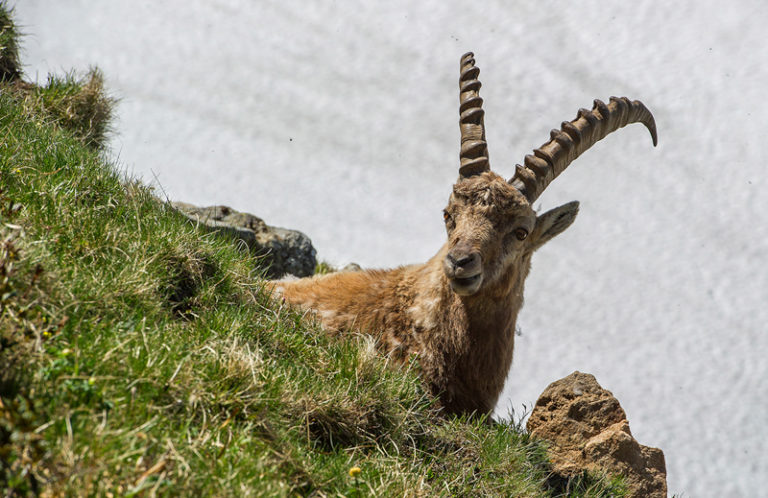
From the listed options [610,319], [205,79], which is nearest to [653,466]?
[610,319]

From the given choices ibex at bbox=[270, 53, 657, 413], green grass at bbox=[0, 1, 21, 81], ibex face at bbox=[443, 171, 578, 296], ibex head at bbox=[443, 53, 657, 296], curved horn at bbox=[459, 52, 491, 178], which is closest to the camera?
ibex face at bbox=[443, 171, 578, 296]

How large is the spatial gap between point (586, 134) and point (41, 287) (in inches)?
Result: 225

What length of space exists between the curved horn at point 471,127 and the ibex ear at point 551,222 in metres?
0.78

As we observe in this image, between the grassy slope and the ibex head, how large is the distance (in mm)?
1186

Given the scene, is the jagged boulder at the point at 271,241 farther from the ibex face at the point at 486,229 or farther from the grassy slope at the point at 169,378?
the ibex face at the point at 486,229

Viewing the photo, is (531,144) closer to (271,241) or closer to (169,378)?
(271,241)

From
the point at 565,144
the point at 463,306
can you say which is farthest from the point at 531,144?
the point at 463,306

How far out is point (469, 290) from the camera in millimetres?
6715

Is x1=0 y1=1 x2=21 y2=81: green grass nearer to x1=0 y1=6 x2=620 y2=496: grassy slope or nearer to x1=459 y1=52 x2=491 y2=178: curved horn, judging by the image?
x1=0 y1=6 x2=620 y2=496: grassy slope

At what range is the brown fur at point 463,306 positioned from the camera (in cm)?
718

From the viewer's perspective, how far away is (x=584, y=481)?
644 centimetres

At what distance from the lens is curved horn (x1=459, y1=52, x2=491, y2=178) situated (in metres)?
7.85

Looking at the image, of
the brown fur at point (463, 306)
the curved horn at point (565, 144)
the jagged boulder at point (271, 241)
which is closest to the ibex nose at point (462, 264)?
the brown fur at point (463, 306)

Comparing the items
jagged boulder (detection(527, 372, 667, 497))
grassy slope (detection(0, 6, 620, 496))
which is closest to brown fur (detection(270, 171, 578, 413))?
grassy slope (detection(0, 6, 620, 496))
